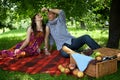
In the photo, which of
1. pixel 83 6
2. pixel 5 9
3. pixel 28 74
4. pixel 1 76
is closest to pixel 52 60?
pixel 28 74

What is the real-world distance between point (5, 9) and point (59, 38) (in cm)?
427

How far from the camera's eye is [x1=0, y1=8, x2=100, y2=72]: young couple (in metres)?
6.89

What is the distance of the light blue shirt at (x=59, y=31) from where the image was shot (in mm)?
7004

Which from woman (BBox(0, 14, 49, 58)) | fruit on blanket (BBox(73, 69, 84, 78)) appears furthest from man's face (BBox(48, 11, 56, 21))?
fruit on blanket (BBox(73, 69, 84, 78))

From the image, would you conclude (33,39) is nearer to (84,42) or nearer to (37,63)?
(37,63)

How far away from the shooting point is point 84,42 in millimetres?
6645

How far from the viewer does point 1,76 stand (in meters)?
5.59

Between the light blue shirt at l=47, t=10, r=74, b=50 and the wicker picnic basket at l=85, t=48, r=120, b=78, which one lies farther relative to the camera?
the light blue shirt at l=47, t=10, r=74, b=50

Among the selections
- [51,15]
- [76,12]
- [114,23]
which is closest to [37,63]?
[51,15]

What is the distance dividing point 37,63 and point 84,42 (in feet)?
4.02

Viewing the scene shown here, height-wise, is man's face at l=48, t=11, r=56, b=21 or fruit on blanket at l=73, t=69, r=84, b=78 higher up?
man's face at l=48, t=11, r=56, b=21

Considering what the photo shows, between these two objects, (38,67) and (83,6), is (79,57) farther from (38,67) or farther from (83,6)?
(83,6)

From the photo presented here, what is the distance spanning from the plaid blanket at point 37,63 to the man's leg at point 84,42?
0.44 m

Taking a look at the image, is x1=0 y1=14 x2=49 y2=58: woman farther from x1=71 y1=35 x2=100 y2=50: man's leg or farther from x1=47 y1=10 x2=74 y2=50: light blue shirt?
x1=71 y1=35 x2=100 y2=50: man's leg
